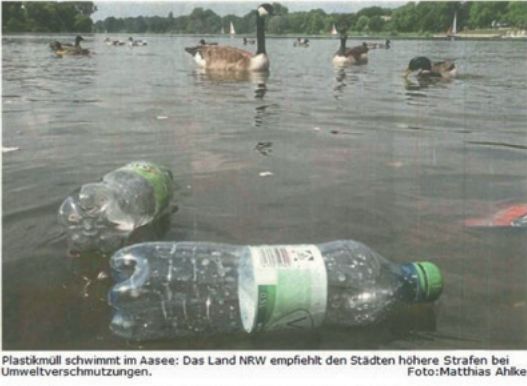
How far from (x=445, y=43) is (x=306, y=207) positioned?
26.9 metres

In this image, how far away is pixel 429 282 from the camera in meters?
2.90

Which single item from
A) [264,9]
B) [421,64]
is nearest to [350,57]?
[264,9]

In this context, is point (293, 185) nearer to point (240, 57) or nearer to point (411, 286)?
point (411, 286)

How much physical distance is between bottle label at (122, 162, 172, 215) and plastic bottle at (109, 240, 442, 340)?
0.91 meters

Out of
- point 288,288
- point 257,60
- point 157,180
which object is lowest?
point 288,288

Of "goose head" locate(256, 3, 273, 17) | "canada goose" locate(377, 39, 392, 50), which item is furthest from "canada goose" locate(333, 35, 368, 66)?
"canada goose" locate(377, 39, 392, 50)

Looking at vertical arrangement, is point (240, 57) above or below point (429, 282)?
above

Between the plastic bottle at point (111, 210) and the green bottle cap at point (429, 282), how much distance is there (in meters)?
1.71

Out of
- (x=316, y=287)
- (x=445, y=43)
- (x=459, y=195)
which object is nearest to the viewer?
(x=316, y=287)

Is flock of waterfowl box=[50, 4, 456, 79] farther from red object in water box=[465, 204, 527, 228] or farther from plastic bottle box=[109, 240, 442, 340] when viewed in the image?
plastic bottle box=[109, 240, 442, 340]

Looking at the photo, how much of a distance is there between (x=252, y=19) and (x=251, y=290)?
19.8 m

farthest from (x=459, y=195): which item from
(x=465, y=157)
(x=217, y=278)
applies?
(x=217, y=278)
